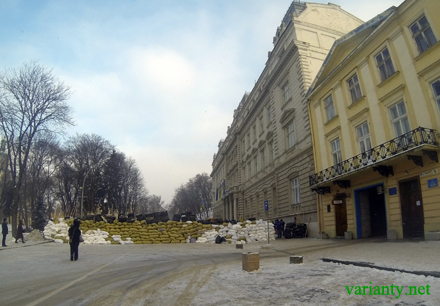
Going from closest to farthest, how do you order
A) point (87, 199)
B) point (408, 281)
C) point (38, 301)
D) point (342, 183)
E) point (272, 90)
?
point (408, 281) → point (38, 301) → point (342, 183) → point (272, 90) → point (87, 199)

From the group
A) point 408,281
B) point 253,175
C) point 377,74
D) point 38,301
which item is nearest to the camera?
point 408,281

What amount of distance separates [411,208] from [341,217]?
5.30 meters

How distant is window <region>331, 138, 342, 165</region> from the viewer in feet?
60.7

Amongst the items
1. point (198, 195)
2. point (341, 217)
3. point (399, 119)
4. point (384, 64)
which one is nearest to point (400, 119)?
point (399, 119)

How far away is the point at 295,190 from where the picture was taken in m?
24.2

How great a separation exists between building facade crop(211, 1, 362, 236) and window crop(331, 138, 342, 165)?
2.22 meters

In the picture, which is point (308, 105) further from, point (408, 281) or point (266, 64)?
point (408, 281)

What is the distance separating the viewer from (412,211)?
1320 centimetres

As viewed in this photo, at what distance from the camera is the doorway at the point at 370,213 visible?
55.4 feet

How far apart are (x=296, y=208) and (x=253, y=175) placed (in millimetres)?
13443

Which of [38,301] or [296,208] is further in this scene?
[296,208]

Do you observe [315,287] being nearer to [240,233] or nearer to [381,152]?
[381,152]

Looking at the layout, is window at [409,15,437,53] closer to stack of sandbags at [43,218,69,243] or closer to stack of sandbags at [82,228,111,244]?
stack of sandbags at [82,228,111,244]

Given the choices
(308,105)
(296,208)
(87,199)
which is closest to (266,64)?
(308,105)
